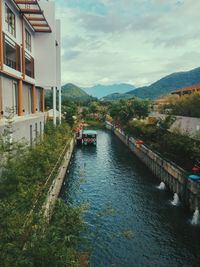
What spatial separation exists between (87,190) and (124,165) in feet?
40.6

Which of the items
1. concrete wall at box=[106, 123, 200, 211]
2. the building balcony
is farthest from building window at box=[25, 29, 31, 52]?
concrete wall at box=[106, 123, 200, 211]

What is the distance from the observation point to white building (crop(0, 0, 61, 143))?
996 inches

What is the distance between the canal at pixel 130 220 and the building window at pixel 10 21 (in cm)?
1499

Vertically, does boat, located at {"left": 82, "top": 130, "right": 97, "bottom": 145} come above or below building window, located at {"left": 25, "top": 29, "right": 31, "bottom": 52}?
below

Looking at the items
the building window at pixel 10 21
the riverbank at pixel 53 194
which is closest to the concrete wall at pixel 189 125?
the riverbank at pixel 53 194

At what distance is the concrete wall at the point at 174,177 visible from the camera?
2169 cm

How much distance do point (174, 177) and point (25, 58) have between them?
22.3 metres

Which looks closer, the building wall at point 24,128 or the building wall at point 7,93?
the building wall at point 24,128

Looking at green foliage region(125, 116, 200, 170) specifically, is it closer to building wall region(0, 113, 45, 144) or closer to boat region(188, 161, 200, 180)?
boat region(188, 161, 200, 180)

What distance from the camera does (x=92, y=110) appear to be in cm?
12519

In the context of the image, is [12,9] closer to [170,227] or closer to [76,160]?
[76,160]

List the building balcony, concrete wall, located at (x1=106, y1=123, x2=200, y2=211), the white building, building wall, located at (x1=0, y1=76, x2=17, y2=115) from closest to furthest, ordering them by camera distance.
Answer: concrete wall, located at (x1=106, y1=123, x2=200, y2=211) → the white building → building wall, located at (x1=0, y1=76, x2=17, y2=115) → the building balcony

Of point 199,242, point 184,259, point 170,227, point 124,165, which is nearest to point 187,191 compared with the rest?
point 170,227

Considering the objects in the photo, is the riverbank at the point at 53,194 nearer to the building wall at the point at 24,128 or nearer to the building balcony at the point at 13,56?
the building wall at the point at 24,128
